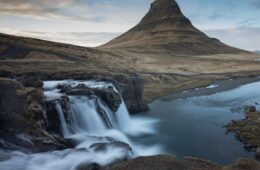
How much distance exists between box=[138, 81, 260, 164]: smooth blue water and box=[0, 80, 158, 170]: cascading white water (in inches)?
111

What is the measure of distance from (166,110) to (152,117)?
20.1ft

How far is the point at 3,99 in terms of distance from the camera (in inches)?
939

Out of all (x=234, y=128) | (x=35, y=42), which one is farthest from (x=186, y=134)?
(x=35, y=42)

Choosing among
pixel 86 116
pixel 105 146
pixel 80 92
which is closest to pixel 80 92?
pixel 80 92

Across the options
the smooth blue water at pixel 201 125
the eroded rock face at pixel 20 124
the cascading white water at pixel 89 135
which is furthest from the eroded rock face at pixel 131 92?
the eroded rock face at pixel 20 124

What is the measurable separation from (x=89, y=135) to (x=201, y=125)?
58.3 feet

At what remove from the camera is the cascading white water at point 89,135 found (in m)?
21.5

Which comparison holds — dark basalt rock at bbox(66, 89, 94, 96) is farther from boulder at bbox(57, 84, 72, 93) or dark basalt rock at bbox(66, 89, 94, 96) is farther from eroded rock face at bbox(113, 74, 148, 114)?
eroded rock face at bbox(113, 74, 148, 114)

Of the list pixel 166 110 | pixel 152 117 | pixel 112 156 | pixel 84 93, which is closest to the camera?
pixel 112 156

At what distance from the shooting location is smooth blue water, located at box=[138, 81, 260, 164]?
105 ft

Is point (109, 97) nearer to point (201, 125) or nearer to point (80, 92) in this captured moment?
point (80, 92)

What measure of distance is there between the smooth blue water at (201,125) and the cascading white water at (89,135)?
2830 millimetres

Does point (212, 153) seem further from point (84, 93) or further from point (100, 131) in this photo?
point (84, 93)

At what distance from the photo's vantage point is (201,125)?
43.2m
